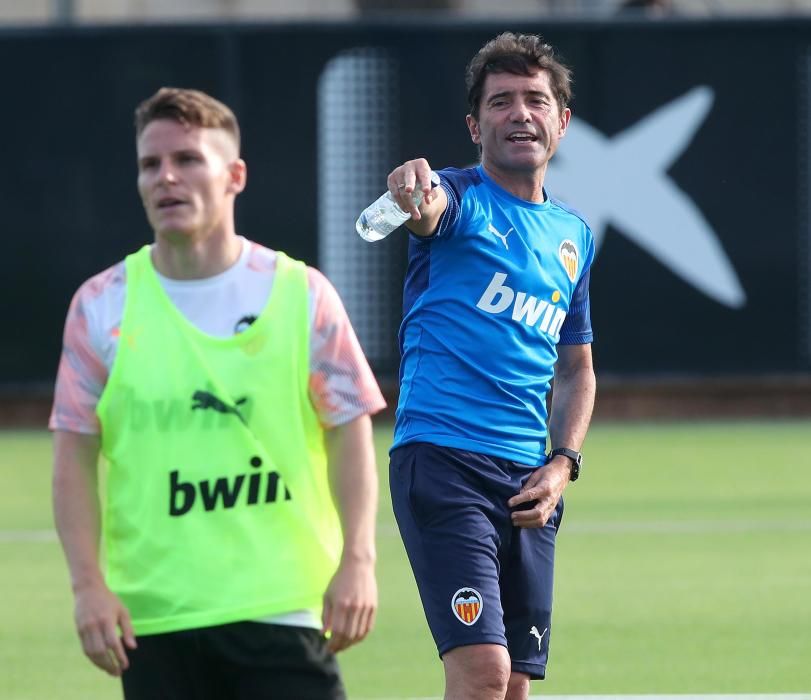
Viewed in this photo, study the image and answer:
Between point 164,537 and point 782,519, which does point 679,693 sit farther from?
point 782,519

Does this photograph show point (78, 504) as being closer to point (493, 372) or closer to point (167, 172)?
point (167, 172)

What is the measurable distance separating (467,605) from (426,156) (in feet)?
41.3

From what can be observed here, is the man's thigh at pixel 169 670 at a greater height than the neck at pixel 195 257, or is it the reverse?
the neck at pixel 195 257

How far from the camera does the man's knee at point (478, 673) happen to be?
510 cm

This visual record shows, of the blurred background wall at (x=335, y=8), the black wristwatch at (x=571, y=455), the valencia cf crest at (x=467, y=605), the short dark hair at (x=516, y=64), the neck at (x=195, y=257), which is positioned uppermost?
the blurred background wall at (x=335, y=8)

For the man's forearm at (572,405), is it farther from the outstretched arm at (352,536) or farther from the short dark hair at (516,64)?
the outstretched arm at (352,536)

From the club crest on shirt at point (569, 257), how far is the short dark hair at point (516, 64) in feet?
1.39

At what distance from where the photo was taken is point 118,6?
65.8 ft

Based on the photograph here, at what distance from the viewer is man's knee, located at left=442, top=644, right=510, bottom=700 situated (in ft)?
16.7

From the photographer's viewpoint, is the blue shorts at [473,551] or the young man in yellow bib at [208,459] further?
the blue shorts at [473,551]

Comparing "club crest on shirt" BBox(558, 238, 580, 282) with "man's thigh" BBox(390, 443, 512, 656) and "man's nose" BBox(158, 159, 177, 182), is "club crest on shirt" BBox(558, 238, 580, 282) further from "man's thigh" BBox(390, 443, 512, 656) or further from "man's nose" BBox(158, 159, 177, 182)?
"man's nose" BBox(158, 159, 177, 182)

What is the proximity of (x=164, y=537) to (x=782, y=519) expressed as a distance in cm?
853

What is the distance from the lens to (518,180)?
552 centimetres

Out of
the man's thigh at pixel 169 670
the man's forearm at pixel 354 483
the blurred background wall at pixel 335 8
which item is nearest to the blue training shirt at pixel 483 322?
the man's forearm at pixel 354 483
